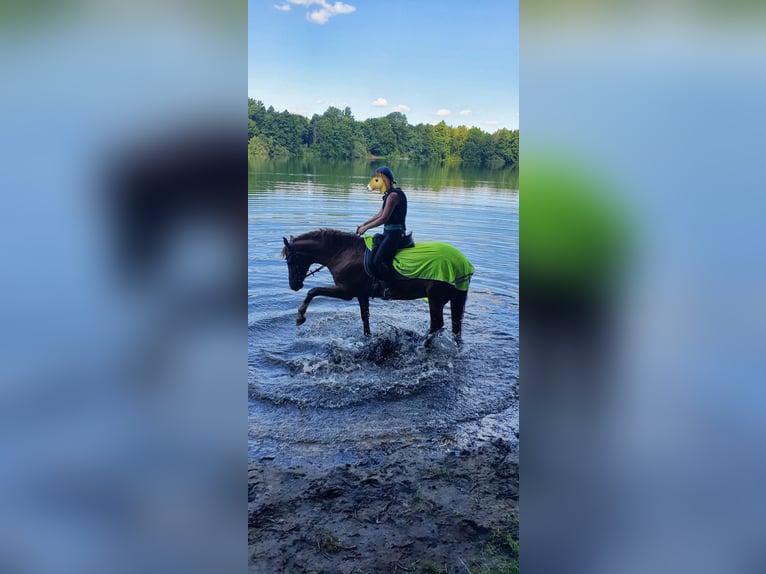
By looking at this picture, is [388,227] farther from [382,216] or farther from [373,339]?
[373,339]

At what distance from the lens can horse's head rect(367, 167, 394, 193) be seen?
10.9 feet

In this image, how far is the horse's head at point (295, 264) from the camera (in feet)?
12.2

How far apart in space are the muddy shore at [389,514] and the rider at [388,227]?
1.44 metres

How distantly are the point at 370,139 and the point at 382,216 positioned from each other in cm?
56

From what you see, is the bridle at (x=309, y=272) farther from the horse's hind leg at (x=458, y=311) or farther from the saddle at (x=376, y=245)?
the horse's hind leg at (x=458, y=311)
